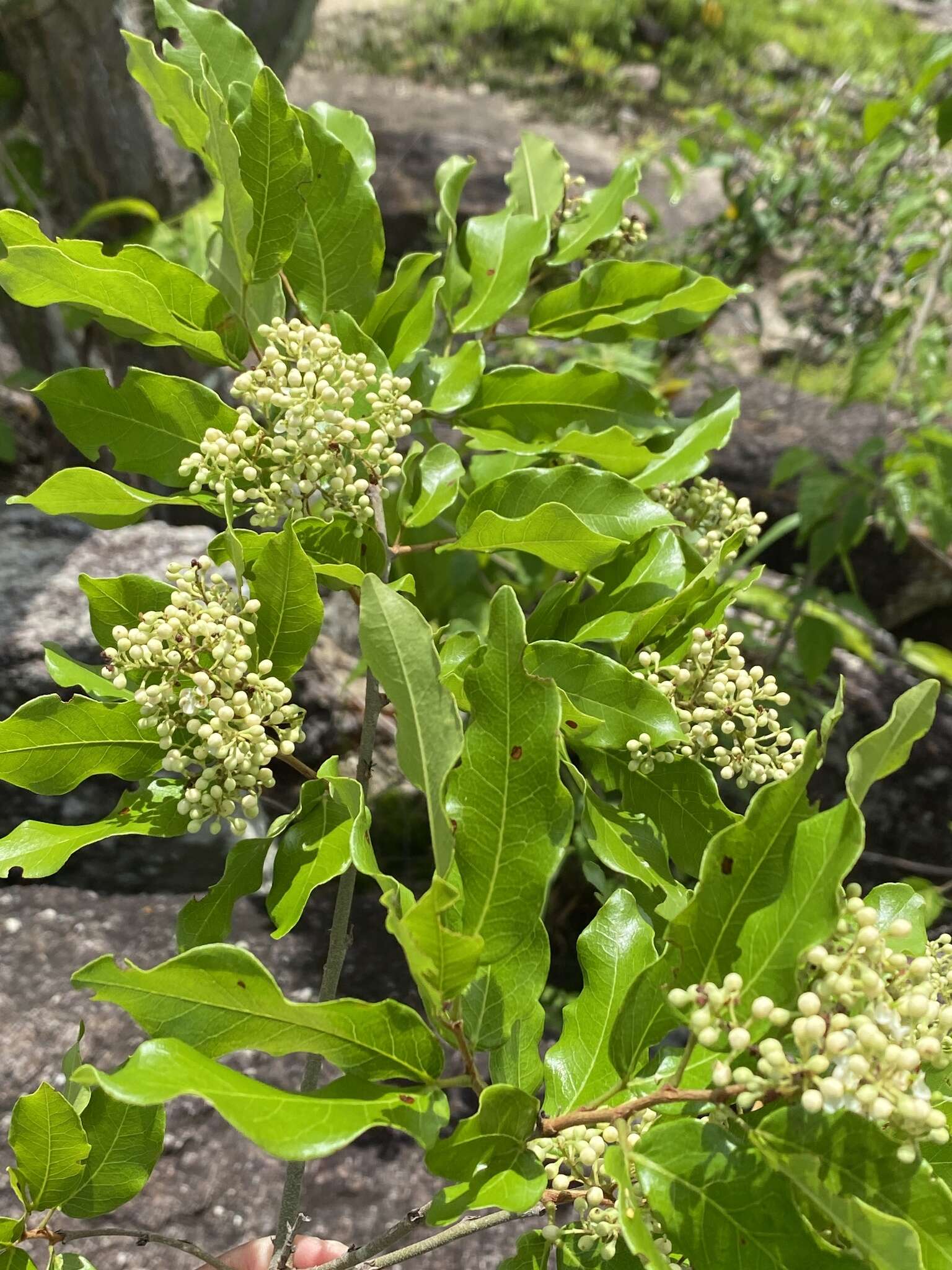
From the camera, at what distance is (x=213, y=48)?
0.76 metres

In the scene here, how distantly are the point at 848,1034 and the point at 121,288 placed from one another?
0.68 meters

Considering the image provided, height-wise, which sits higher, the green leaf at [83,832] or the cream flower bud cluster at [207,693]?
the cream flower bud cluster at [207,693]

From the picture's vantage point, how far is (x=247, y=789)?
676 mm

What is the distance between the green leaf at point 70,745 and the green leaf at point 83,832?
0.02 m

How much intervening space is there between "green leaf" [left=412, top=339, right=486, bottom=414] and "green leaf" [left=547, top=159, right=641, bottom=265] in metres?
0.19

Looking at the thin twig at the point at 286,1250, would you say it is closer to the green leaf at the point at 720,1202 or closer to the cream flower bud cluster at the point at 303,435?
the green leaf at the point at 720,1202

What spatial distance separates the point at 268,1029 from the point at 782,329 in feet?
20.0

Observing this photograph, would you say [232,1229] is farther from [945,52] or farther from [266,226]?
[945,52]

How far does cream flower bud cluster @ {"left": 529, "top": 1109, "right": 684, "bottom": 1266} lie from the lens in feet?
1.72

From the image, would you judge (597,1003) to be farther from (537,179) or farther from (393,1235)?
(537,179)

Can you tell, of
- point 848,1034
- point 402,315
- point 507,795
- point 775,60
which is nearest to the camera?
point 848,1034

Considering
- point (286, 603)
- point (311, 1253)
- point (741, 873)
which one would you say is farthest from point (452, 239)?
point (311, 1253)

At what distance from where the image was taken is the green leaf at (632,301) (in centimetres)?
87

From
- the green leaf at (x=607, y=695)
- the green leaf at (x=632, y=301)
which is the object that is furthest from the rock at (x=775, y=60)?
the green leaf at (x=607, y=695)
